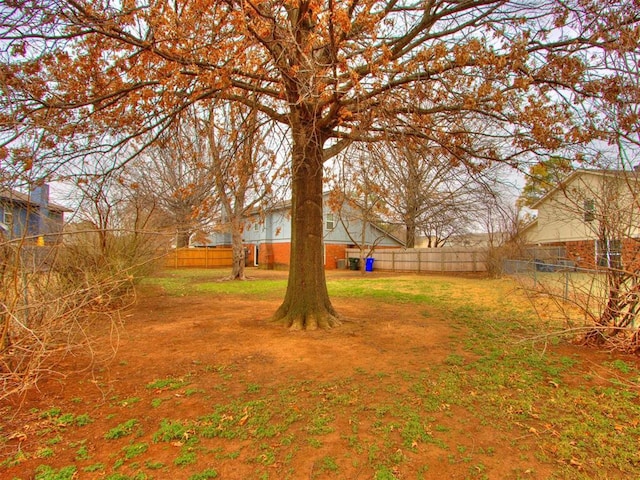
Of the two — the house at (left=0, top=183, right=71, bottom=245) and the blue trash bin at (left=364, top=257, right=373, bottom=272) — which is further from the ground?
the house at (left=0, top=183, right=71, bottom=245)

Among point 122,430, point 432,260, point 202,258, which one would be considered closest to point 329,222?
point 432,260

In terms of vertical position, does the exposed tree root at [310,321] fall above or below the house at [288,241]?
below

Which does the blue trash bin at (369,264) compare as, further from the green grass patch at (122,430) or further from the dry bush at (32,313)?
the green grass patch at (122,430)

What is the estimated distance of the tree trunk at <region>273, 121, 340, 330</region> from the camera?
271 inches

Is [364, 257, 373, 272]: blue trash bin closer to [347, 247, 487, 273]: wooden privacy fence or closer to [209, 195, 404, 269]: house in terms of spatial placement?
→ [347, 247, 487, 273]: wooden privacy fence

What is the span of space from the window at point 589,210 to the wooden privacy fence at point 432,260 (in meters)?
15.5

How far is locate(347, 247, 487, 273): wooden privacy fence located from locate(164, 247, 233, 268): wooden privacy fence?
12.0 metres

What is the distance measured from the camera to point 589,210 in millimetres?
5039

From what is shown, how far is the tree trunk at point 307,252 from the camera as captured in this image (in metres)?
6.89

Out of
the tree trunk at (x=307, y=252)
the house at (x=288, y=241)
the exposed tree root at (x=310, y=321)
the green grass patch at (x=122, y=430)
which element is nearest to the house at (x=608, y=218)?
the tree trunk at (x=307, y=252)

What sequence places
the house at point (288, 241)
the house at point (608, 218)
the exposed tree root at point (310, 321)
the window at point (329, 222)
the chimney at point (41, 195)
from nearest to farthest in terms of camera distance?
the house at point (608, 218)
the chimney at point (41, 195)
the exposed tree root at point (310, 321)
the window at point (329, 222)
the house at point (288, 241)

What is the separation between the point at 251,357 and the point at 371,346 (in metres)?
1.84

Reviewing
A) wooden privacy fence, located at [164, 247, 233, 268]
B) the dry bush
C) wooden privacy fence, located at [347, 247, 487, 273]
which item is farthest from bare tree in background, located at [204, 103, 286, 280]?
wooden privacy fence, located at [164, 247, 233, 268]

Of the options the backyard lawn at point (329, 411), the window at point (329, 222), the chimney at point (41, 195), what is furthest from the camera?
the window at point (329, 222)
